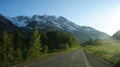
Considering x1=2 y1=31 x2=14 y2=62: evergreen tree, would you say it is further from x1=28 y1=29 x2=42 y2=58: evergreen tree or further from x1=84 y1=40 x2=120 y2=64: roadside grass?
x1=84 y1=40 x2=120 y2=64: roadside grass

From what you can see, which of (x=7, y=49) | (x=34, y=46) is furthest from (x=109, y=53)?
(x=7, y=49)

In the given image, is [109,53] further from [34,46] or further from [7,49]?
[7,49]

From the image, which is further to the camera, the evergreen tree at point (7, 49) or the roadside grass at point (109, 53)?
the evergreen tree at point (7, 49)

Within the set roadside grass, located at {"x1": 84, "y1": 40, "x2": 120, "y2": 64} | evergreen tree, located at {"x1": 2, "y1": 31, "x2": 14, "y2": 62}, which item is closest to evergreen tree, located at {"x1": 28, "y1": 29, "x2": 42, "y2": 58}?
evergreen tree, located at {"x1": 2, "y1": 31, "x2": 14, "y2": 62}

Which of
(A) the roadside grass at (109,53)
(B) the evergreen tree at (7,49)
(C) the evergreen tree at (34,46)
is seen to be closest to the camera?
(A) the roadside grass at (109,53)

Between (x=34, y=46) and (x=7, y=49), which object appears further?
(x=34, y=46)

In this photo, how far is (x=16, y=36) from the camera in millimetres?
85312

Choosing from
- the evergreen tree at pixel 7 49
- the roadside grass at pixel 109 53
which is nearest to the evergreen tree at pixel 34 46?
the evergreen tree at pixel 7 49

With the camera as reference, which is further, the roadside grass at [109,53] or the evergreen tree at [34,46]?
the evergreen tree at [34,46]

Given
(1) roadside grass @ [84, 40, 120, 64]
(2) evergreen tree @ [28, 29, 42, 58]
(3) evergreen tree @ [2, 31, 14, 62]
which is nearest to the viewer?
(1) roadside grass @ [84, 40, 120, 64]

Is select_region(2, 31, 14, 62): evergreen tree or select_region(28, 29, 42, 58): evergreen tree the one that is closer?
select_region(2, 31, 14, 62): evergreen tree

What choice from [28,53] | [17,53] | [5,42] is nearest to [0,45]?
[5,42]

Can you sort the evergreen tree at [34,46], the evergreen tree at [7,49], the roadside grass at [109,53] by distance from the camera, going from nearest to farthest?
the roadside grass at [109,53] < the evergreen tree at [7,49] < the evergreen tree at [34,46]

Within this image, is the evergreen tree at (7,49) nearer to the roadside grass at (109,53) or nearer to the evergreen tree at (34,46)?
the evergreen tree at (34,46)
